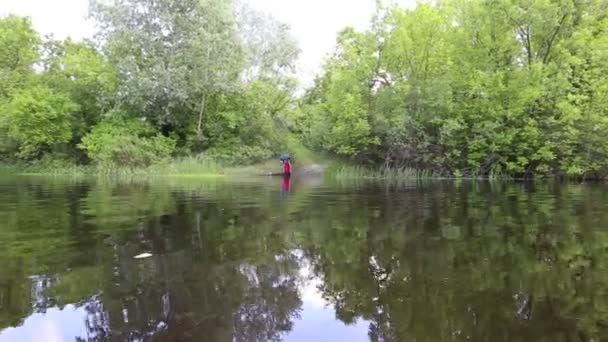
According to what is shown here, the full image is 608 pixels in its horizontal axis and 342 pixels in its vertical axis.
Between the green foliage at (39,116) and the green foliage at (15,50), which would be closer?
the green foliage at (39,116)

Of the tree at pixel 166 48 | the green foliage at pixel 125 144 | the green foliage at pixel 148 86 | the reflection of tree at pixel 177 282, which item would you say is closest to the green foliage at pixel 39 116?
the green foliage at pixel 148 86

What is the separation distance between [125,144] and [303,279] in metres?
29.0

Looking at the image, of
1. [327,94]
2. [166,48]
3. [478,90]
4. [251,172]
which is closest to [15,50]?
[166,48]

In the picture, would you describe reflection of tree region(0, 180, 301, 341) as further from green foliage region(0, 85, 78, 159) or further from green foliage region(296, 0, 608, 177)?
green foliage region(0, 85, 78, 159)

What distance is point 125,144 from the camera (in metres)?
31.7

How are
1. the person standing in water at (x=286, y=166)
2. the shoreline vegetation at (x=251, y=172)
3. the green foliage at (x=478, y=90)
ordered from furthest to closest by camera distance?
the person standing in water at (x=286, y=166) → the shoreline vegetation at (x=251, y=172) → the green foliage at (x=478, y=90)

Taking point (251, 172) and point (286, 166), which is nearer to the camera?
point (286, 166)

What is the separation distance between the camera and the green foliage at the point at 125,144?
3145 cm

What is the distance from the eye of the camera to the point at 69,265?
5535 mm

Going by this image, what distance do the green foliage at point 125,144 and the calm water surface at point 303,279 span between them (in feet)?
74.6

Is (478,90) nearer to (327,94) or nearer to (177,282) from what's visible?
(327,94)

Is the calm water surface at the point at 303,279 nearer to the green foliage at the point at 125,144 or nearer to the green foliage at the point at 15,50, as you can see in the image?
the green foliage at the point at 125,144

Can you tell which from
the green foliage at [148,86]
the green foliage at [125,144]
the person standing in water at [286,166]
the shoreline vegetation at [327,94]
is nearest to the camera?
the shoreline vegetation at [327,94]

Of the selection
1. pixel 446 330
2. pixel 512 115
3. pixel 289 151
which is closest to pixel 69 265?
pixel 446 330
